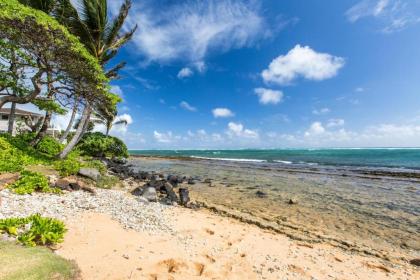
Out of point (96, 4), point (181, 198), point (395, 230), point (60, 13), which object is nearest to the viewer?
point (395, 230)

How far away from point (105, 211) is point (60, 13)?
1504 cm

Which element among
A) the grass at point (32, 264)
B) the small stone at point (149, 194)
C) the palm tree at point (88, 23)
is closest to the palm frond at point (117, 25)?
the palm tree at point (88, 23)

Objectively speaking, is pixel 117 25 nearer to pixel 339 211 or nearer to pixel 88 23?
pixel 88 23

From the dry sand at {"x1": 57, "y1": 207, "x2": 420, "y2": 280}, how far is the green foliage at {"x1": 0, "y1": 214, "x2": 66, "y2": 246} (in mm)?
255

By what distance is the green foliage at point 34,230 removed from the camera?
390cm

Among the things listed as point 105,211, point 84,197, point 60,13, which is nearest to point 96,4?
point 60,13

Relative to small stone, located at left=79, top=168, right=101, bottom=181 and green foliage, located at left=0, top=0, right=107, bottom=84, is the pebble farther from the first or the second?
green foliage, located at left=0, top=0, right=107, bottom=84

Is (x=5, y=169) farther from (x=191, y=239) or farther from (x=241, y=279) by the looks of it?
(x=241, y=279)

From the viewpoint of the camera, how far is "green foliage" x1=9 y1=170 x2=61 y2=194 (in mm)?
6373

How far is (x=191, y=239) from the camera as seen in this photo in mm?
5645

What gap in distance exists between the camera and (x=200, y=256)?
15.7 ft

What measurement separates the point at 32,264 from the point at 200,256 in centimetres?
286

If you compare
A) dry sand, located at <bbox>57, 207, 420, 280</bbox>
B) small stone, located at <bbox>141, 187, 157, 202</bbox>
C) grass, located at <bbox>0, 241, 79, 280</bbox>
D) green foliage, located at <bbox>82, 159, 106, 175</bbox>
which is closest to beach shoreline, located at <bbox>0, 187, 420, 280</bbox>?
dry sand, located at <bbox>57, 207, 420, 280</bbox>

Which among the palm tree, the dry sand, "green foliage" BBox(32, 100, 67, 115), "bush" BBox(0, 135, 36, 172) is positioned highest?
the palm tree
